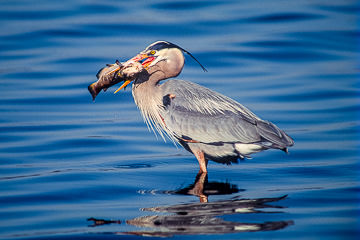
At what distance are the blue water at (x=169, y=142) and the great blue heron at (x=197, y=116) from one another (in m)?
0.36

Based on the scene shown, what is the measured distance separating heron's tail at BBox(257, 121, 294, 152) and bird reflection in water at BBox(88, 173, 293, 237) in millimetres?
749

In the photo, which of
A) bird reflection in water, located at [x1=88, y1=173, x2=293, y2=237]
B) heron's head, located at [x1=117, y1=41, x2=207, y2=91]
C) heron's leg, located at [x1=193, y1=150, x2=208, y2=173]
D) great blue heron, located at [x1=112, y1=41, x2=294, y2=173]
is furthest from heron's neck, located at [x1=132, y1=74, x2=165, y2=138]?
bird reflection in water, located at [x1=88, y1=173, x2=293, y2=237]

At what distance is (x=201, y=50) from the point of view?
47.8 ft

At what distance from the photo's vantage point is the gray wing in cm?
696

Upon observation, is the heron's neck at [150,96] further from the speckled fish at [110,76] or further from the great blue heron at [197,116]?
the speckled fish at [110,76]

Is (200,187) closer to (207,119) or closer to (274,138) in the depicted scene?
(207,119)

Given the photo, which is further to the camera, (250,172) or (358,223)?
(250,172)

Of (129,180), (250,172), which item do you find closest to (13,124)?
(129,180)

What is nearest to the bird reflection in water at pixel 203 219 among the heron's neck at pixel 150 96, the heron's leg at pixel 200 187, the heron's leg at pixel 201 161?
the heron's leg at pixel 200 187

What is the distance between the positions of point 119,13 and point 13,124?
28.8 feet

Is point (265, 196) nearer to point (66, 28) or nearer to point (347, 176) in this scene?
point (347, 176)

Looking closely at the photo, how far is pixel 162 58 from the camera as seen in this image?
286 inches

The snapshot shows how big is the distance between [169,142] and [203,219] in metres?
3.46

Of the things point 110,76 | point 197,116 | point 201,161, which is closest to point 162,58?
point 110,76
